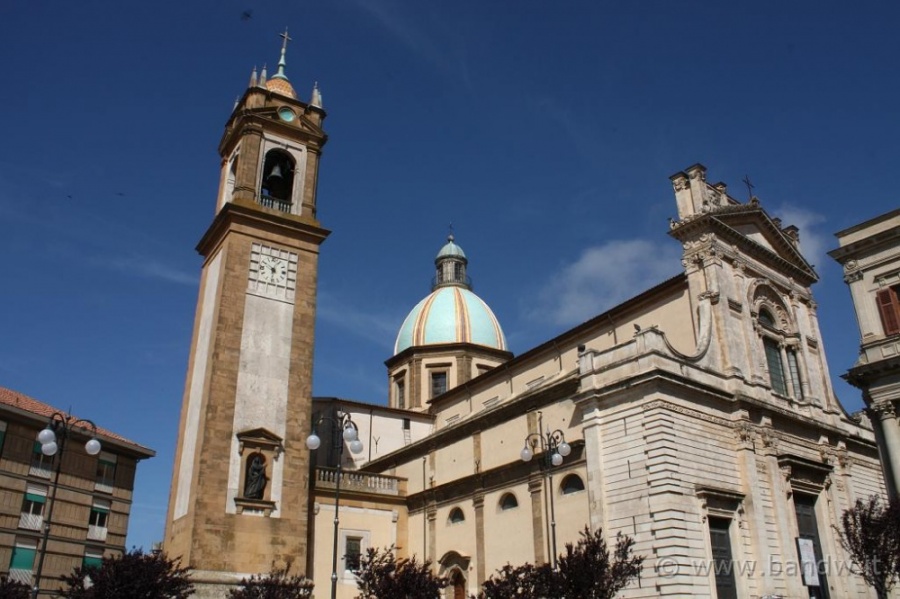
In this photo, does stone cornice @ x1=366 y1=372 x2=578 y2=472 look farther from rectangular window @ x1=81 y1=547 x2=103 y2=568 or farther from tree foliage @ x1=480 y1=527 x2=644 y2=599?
rectangular window @ x1=81 y1=547 x2=103 y2=568

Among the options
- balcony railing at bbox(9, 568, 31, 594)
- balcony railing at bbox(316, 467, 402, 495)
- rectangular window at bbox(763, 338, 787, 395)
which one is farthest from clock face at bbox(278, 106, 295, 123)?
rectangular window at bbox(763, 338, 787, 395)

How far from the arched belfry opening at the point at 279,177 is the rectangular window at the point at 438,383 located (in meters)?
14.4

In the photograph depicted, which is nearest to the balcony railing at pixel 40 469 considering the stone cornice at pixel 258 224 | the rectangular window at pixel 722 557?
the stone cornice at pixel 258 224

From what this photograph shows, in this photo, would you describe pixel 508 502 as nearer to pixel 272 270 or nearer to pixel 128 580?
pixel 272 270

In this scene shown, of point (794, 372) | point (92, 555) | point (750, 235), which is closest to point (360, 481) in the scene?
point (92, 555)

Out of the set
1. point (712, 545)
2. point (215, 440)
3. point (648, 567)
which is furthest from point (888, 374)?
point (215, 440)

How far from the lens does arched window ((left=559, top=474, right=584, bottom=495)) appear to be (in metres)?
24.1

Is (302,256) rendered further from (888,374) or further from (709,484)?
(888,374)

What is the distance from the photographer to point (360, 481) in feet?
101

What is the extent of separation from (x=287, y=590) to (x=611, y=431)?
10.2m

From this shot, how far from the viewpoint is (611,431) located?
23.1m

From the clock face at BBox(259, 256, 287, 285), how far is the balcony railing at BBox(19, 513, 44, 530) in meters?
12.5

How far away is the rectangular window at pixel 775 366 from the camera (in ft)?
91.1

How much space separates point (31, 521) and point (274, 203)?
1472 centimetres
